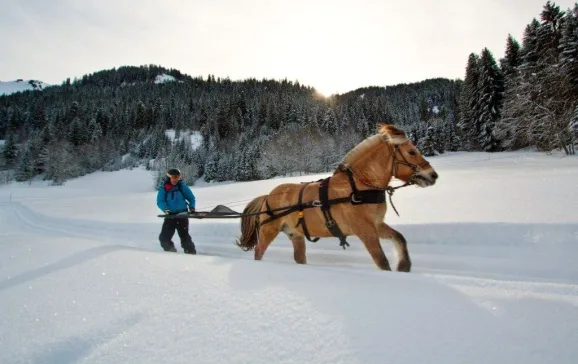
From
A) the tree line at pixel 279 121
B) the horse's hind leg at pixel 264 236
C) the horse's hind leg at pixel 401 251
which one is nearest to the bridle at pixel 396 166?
the horse's hind leg at pixel 401 251

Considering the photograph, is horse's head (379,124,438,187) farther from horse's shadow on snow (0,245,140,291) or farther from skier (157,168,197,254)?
skier (157,168,197,254)

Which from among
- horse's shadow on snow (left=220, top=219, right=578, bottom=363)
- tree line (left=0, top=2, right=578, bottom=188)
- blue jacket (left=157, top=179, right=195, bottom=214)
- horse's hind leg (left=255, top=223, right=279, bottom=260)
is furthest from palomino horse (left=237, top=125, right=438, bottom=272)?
tree line (left=0, top=2, right=578, bottom=188)

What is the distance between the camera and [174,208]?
20.7 feet

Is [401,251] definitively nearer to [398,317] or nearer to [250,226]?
[398,317]

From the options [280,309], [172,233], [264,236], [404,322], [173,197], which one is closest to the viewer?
[404,322]

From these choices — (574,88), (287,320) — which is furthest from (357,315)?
(574,88)

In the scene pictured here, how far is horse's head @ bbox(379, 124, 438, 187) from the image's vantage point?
369 centimetres

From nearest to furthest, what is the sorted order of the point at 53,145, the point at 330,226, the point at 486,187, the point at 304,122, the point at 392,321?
1. the point at 392,321
2. the point at 330,226
3. the point at 486,187
4. the point at 53,145
5. the point at 304,122

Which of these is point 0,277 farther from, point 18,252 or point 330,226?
point 330,226

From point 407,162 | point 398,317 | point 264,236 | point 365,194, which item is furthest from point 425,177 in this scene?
point 264,236

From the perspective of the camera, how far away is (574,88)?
25.1 meters

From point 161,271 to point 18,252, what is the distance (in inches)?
112

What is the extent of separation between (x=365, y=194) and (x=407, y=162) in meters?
0.63

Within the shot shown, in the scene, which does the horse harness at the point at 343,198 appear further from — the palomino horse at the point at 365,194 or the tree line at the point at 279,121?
the tree line at the point at 279,121
